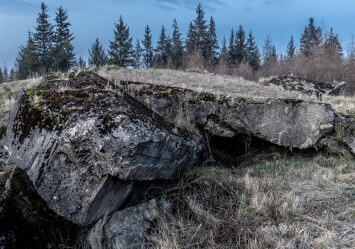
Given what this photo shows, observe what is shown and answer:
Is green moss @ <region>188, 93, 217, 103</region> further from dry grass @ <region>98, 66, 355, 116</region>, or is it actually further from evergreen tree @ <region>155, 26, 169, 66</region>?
evergreen tree @ <region>155, 26, 169, 66</region>

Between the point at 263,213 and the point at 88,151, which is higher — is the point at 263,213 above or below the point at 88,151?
below

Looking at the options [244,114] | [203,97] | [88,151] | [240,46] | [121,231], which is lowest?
[121,231]

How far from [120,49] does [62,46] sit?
A: 28.2ft

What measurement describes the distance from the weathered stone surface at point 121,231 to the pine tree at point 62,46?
1247 inches

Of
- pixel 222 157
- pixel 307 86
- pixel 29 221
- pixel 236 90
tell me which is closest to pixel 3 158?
pixel 29 221

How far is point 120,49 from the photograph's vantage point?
120 ft

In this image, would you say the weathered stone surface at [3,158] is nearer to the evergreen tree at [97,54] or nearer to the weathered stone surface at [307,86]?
the weathered stone surface at [307,86]

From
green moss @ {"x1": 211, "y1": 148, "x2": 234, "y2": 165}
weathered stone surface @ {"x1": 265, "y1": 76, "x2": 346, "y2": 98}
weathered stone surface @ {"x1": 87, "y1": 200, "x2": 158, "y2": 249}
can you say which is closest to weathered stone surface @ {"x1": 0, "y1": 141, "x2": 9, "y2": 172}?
weathered stone surface @ {"x1": 87, "y1": 200, "x2": 158, "y2": 249}

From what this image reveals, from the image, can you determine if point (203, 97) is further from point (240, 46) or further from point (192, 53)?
point (240, 46)

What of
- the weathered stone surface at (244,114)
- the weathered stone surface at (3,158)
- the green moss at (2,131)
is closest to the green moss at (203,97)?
the weathered stone surface at (244,114)

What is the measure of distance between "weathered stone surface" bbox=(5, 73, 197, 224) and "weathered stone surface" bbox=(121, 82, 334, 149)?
1.96 metres

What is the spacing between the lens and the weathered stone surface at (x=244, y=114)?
5594 millimetres

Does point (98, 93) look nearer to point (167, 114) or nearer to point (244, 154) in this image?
point (167, 114)

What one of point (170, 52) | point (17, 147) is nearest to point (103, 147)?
point (17, 147)
